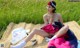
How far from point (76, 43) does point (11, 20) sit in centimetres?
260

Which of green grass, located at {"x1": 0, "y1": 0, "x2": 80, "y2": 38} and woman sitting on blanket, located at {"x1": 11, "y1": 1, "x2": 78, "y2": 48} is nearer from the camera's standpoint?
woman sitting on blanket, located at {"x1": 11, "y1": 1, "x2": 78, "y2": 48}

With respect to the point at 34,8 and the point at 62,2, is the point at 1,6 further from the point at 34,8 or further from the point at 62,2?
the point at 62,2

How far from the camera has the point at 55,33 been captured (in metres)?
7.09

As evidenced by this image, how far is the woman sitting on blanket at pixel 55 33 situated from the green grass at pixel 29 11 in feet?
4.36

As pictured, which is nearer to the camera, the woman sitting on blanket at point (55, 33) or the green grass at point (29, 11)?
the woman sitting on blanket at point (55, 33)

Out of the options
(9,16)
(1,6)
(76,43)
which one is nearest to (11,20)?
(9,16)

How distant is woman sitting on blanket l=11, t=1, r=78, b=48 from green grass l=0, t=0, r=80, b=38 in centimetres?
133

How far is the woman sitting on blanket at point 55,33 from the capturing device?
253 inches

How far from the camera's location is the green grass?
861cm

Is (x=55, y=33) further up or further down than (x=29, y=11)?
Result: further down

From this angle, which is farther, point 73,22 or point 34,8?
point 34,8

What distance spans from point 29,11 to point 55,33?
215 cm

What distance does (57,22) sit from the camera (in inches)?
280

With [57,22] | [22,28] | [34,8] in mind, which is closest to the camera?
[57,22]
